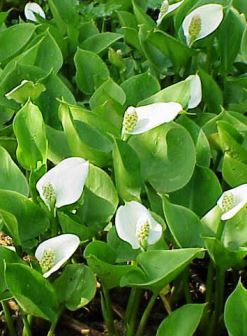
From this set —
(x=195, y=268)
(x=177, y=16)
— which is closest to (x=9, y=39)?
(x=177, y=16)

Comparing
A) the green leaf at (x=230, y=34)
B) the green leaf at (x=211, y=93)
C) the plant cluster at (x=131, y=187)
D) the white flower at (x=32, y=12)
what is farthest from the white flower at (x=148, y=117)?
the white flower at (x=32, y=12)

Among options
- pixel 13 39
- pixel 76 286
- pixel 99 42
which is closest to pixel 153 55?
pixel 99 42

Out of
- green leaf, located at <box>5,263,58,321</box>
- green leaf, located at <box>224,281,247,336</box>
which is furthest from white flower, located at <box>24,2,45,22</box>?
green leaf, located at <box>224,281,247,336</box>

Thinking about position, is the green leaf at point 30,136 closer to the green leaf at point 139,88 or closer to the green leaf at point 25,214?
the green leaf at point 25,214

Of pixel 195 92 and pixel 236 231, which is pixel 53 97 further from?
pixel 236 231

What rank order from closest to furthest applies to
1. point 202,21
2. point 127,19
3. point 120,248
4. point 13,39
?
point 120,248 < point 202,21 < point 13,39 < point 127,19
